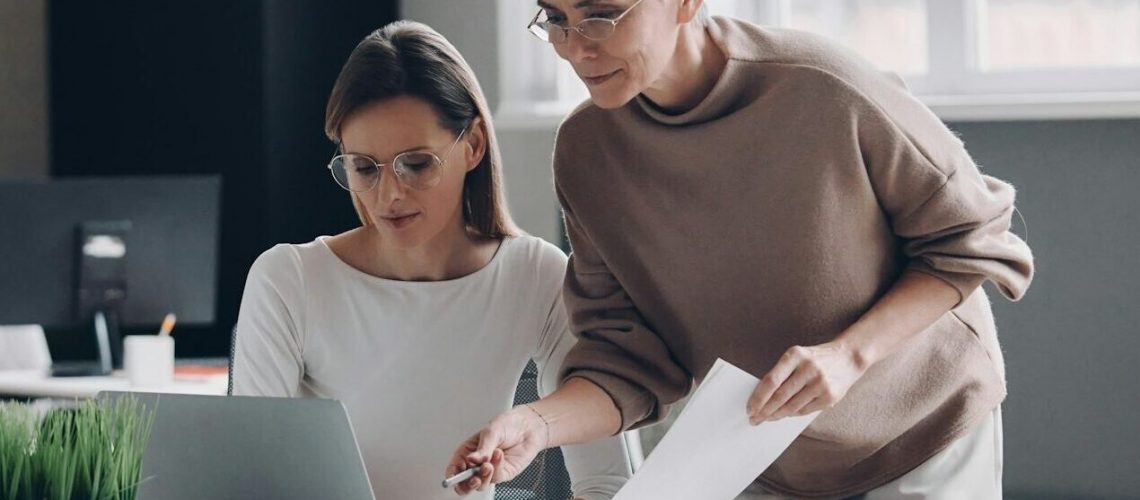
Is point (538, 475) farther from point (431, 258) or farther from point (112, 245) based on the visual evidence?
point (112, 245)

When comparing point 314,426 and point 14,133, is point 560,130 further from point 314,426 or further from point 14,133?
point 14,133

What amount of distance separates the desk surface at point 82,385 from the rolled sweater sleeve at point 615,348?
1.74 metres

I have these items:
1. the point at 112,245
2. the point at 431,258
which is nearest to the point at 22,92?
the point at 112,245

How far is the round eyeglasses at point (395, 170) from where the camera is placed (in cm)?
167

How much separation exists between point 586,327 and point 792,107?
1.08ft

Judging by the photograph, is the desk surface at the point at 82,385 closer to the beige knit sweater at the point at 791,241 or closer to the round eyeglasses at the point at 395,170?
the round eyeglasses at the point at 395,170

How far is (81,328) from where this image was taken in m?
4.26

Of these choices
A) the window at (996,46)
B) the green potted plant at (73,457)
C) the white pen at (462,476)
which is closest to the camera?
the green potted plant at (73,457)

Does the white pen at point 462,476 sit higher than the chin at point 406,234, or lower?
lower

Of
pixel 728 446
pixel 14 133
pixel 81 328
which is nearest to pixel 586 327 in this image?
pixel 728 446

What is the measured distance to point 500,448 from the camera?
1376 millimetres

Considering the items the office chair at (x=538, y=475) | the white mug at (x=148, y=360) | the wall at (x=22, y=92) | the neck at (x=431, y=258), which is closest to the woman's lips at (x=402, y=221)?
the neck at (x=431, y=258)

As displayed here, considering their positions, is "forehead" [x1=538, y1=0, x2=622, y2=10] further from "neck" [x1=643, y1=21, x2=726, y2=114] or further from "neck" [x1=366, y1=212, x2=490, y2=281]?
"neck" [x1=366, y1=212, x2=490, y2=281]

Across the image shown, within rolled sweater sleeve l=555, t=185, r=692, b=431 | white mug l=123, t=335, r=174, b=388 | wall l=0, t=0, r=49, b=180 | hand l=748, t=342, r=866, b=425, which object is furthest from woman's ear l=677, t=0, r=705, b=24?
wall l=0, t=0, r=49, b=180
